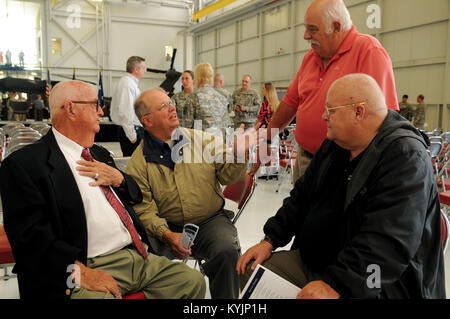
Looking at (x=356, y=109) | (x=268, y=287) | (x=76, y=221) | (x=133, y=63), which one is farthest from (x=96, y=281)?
(x=133, y=63)

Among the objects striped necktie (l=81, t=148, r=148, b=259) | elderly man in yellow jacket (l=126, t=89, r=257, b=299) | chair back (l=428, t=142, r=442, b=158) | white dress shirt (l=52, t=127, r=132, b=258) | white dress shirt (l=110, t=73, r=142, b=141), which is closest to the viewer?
white dress shirt (l=52, t=127, r=132, b=258)

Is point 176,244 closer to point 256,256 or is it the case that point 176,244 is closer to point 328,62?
point 256,256

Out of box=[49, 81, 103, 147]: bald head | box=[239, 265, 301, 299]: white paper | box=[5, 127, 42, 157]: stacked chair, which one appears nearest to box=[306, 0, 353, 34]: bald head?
box=[49, 81, 103, 147]: bald head

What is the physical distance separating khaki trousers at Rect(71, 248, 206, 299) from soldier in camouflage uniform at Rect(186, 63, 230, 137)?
3375mm

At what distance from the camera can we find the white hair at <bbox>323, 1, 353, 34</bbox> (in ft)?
6.17

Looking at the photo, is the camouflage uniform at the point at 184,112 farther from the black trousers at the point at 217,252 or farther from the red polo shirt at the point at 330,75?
the black trousers at the point at 217,252

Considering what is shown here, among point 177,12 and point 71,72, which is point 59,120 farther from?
point 177,12

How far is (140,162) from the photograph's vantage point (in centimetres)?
212

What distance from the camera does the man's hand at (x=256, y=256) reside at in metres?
1.68

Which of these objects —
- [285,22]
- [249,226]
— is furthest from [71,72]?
[249,226]

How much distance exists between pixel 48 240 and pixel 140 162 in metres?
0.82

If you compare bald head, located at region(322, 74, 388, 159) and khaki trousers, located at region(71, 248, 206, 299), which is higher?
bald head, located at region(322, 74, 388, 159)

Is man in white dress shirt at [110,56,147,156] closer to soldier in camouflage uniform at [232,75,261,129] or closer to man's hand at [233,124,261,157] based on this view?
man's hand at [233,124,261,157]

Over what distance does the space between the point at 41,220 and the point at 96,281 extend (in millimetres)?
320
